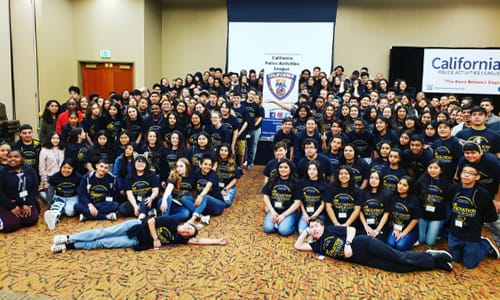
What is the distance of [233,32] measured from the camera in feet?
36.5

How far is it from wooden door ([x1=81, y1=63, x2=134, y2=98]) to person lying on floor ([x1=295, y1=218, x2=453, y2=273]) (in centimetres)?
932

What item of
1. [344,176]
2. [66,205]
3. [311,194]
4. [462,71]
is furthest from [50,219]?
[462,71]

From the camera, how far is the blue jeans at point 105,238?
3.94 m

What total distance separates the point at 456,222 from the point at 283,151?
2102mm

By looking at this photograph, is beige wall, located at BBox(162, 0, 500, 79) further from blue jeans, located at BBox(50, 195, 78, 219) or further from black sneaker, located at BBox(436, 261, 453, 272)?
black sneaker, located at BBox(436, 261, 453, 272)

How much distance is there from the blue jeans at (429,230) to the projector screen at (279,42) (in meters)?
6.87

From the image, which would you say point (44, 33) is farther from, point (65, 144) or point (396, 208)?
Answer: point (396, 208)

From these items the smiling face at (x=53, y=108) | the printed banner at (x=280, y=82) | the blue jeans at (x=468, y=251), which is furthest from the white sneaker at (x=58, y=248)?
the printed banner at (x=280, y=82)

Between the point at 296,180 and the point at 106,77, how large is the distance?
910cm

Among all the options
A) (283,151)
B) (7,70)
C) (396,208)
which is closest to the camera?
(396,208)

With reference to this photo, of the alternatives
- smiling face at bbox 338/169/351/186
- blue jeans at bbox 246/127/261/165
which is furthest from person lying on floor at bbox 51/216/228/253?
blue jeans at bbox 246/127/261/165

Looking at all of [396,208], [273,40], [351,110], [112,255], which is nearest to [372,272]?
[396,208]

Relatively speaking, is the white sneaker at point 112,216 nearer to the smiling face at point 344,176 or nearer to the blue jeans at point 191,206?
the blue jeans at point 191,206

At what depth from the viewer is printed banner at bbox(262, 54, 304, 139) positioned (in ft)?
24.2
